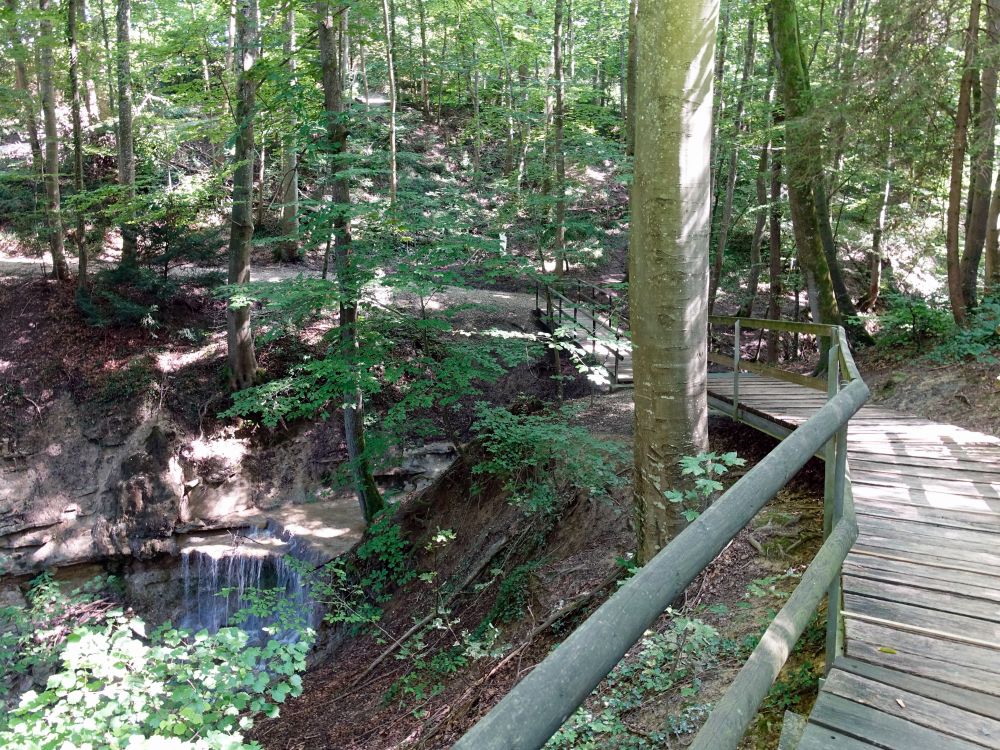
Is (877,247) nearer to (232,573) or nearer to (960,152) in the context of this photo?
(960,152)

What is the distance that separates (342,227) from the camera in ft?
29.8

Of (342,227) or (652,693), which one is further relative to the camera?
(342,227)

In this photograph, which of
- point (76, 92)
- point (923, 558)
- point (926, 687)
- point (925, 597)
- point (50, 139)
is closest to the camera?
point (926, 687)

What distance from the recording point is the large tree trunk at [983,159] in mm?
8805

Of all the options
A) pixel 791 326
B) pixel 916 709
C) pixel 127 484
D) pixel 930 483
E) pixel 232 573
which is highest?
pixel 791 326

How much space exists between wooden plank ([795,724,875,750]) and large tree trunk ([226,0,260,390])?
10.2 metres

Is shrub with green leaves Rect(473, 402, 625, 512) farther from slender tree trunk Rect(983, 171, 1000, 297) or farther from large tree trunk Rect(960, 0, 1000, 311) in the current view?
slender tree trunk Rect(983, 171, 1000, 297)

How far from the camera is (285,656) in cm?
370

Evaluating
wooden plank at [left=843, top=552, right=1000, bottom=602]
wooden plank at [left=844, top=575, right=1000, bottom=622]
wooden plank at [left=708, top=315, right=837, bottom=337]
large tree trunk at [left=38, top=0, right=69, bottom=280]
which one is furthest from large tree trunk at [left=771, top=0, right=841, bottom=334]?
large tree trunk at [left=38, top=0, right=69, bottom=280]

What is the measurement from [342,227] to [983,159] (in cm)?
897

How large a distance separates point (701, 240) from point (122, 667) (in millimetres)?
4160

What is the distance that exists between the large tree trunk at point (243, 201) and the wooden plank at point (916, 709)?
10132 millimetres

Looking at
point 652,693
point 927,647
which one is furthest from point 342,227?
point 927,647

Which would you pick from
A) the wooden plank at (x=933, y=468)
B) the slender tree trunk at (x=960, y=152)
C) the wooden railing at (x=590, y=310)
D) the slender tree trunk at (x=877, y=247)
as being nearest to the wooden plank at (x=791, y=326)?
the wooden plank at (x=933, y=468)
